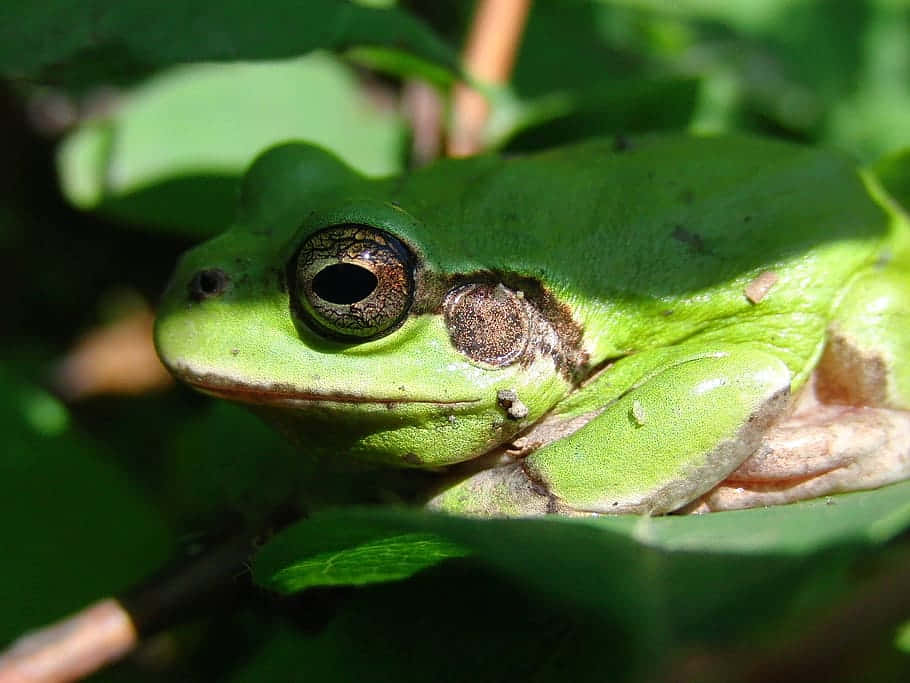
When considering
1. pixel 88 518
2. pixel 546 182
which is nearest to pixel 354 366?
pixel 546 182

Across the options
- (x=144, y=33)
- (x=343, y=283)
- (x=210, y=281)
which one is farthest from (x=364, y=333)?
(x=144, y=33)

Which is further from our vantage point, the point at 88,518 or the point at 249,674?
the point at 88,518

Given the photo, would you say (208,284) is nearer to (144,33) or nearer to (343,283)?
(343,283)

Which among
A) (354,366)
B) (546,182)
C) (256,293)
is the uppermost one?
(546,182)

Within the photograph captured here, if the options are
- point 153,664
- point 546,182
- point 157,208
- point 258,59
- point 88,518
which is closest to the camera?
point 258,59

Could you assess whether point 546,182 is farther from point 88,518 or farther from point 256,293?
point 88,518

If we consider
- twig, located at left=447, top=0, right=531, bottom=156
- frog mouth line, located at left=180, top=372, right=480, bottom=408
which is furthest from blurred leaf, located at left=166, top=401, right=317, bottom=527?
twig, located at left=447, top=0, right=531, bottom=156

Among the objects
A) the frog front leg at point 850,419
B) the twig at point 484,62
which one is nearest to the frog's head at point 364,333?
the frog front leg at point 850,419
